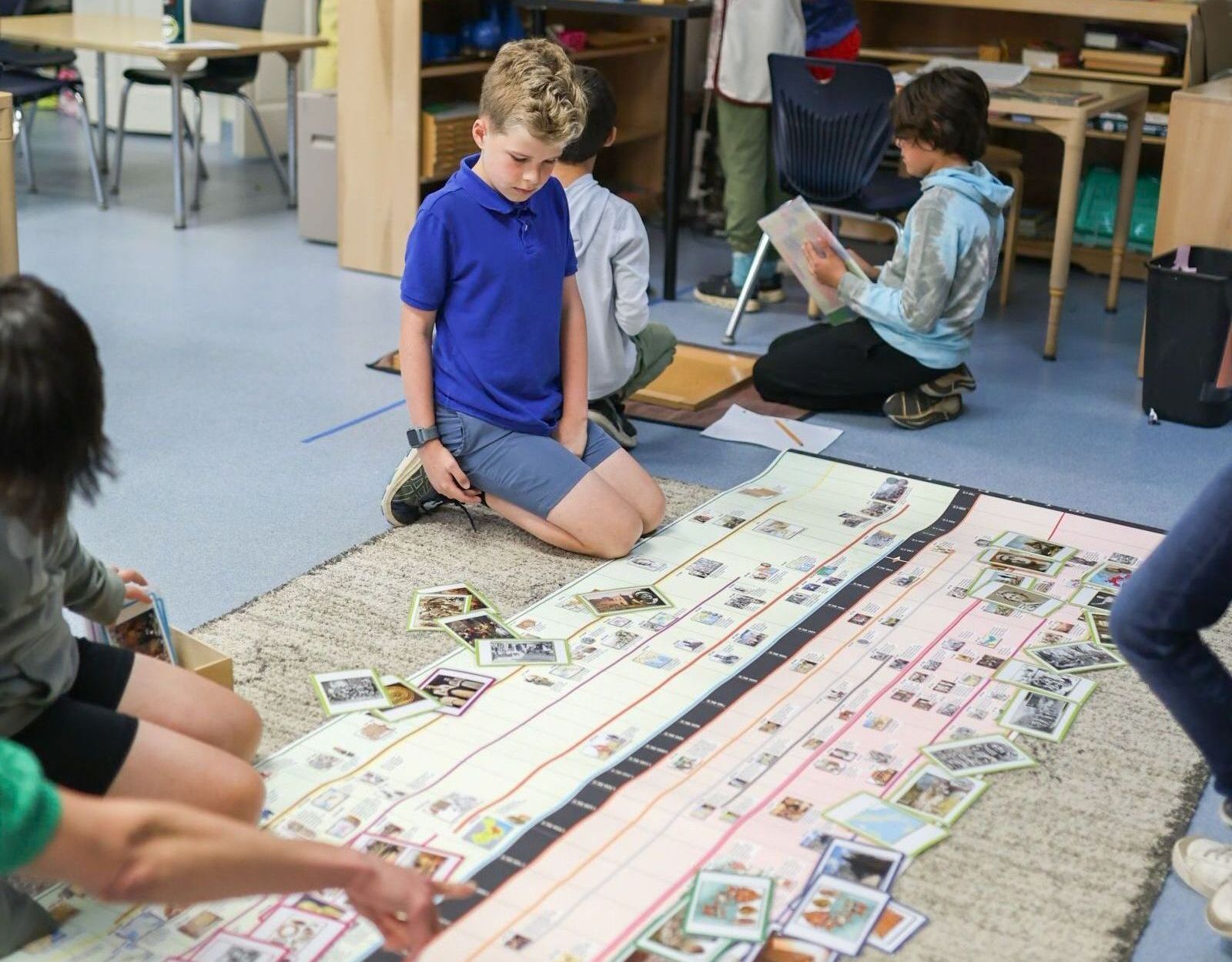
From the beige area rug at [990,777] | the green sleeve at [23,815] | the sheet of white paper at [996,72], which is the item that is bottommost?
the beige area rug at [990,777]

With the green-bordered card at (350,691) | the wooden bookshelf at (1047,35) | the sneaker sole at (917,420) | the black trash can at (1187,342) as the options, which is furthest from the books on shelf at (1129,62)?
the green-bordered card at (350,691)

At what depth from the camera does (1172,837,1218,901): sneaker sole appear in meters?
1.96

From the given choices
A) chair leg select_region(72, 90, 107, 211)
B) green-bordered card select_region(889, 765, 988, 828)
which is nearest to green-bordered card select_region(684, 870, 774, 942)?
green-bordered card select_region(889, 765, 988, 828)

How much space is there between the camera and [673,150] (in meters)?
4.82

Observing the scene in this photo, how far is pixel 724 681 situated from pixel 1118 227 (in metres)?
3.02

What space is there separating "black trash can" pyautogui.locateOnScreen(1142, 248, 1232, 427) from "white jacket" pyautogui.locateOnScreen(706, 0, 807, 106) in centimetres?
137

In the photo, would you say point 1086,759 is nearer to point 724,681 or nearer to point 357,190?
point 724,681

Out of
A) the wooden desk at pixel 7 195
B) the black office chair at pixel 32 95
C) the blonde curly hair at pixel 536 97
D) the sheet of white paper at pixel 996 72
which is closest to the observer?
the blonde curly hair at pixel 536 97

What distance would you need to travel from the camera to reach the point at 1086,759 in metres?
2.28

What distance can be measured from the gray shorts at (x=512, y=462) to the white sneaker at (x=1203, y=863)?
52.3 inches

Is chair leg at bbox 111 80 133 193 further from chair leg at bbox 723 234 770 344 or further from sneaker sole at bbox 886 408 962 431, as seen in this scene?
sneaker sole at bbox 886 408 962 431

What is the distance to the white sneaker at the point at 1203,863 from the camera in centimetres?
194

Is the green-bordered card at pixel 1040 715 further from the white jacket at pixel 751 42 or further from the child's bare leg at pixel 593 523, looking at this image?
the white jacket at pixel 751 42

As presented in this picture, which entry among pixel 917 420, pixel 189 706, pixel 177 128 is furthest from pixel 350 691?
pixel 177 128
